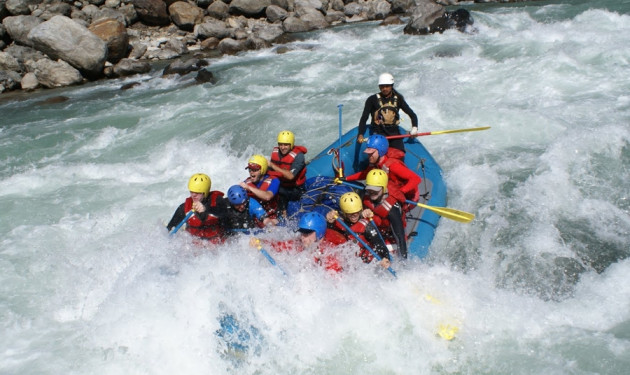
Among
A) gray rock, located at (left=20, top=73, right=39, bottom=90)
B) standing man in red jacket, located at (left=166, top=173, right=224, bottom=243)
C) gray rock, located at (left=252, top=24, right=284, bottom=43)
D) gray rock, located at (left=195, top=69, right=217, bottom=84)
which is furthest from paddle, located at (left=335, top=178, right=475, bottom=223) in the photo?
gray rock, located at (left=252, top=24, right=284, bottom=43)

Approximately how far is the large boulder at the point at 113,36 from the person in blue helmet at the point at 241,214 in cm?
1132

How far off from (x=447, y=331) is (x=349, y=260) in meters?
0.94

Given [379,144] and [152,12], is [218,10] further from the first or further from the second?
[379,144]

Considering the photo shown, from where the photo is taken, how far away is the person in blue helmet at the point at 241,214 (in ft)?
15.1

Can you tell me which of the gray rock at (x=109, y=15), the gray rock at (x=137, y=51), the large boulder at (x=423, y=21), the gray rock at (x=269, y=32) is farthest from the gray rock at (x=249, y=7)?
the large boulder at (x=423, y=21)

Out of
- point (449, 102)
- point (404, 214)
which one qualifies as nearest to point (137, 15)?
point (449, 102)

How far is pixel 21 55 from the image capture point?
13.9 m

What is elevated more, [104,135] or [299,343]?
[299,343]

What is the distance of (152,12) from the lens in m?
16.8

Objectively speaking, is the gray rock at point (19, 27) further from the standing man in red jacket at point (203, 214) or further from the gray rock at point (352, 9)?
the standing man in red jacket at point (203, 214)

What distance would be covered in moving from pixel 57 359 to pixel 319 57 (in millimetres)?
10831

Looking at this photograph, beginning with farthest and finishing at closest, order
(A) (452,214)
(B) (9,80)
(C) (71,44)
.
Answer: (C) (71,44) < (B) (9,80) < (A) (452,214)

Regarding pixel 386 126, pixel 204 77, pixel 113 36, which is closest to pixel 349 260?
pixel 386 126

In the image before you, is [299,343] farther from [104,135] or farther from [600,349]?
[104,135]
